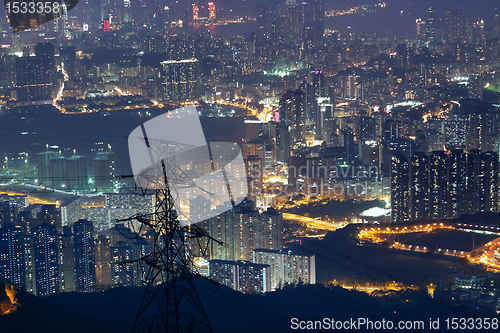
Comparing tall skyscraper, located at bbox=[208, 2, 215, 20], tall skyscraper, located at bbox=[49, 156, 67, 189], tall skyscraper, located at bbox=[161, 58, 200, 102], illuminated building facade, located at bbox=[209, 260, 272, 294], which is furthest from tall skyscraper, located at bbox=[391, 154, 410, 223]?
tall skyscraper, located at bbox=[208, 2, 215, 20]

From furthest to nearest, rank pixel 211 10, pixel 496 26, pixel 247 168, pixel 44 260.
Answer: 1. pixel 211 10
2. pixel 496 26
3. pixel 247 168
4. pixel 44 260

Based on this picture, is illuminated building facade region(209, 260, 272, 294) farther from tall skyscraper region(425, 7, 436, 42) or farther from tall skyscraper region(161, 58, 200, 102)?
tall skyscraper region(425, 7, 436, 42)

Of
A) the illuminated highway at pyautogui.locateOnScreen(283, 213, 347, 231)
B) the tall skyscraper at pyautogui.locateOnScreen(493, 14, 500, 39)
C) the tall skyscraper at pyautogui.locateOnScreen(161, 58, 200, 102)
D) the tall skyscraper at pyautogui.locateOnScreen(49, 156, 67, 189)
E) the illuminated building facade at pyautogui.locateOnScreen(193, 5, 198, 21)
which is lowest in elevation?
the illuminated highway at pyautogui.locateOnScreen(283, 213, 347, 231)

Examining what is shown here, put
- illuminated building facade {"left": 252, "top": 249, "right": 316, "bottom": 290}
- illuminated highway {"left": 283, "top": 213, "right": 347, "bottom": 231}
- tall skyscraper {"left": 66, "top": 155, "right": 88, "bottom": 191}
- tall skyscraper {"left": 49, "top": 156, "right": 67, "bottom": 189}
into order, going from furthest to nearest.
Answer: tall skyscraper {"left": 49, "top": 156, "right": 67, "bottom": 189}, tall skyscraper {"left": 66, "top": 155, "right": 88, "bottom": 191}, illuminated highway {"left": 283, "top": 213, "right": 347, "bottom": 231}, illuminated building facade {"left": 252, "top": 249, "right": 316, "bottom": 290}

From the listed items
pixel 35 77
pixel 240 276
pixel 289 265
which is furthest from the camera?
pixel 35 77

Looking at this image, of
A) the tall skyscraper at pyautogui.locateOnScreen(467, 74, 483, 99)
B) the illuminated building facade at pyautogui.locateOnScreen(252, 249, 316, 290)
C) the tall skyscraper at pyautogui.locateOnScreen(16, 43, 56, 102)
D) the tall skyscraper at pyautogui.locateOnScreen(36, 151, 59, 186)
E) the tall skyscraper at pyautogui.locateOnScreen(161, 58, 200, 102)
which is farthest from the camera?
the tall skyscraper at pyautogui.locateOnScreen(467, 74, 483, 99)

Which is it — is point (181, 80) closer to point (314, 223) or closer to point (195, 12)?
point (195, 12)

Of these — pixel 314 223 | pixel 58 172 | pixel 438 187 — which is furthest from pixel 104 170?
pixel 438 187

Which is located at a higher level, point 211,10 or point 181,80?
point 211,10
